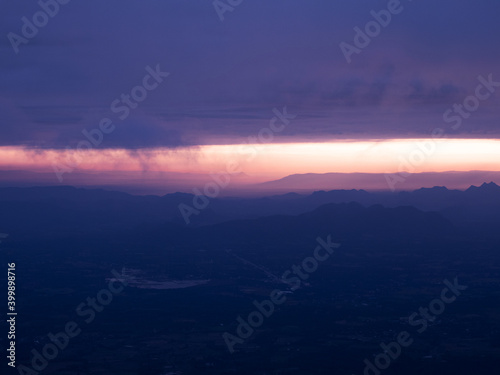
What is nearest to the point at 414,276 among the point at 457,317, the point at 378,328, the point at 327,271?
the point at 327,271

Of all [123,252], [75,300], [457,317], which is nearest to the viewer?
[457,317]

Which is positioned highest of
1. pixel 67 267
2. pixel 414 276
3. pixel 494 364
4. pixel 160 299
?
pixel 67 267

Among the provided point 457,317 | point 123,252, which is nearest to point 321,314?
point 457,317

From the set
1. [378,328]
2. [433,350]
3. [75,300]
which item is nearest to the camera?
[433,350]

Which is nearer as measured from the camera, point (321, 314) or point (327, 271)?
point (321, 314)

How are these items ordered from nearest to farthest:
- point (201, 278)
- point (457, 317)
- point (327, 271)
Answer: point (457, 317), point (201, 278), point (327, 271)

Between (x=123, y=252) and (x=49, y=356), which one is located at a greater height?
(x=123, y=252)

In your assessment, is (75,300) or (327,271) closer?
(75,300)

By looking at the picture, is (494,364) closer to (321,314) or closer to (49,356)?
(321,314)

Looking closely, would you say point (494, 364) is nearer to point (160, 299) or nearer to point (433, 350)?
point (433, 350)
